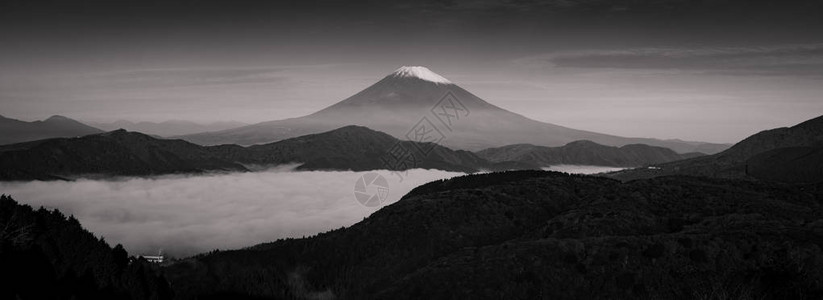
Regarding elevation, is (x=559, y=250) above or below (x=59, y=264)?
below

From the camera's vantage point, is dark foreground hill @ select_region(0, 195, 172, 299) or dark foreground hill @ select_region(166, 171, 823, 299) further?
dark foreground hill @ select_region(166, 171, 823, 299)

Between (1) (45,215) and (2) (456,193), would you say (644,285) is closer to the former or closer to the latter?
(1) (45,215)

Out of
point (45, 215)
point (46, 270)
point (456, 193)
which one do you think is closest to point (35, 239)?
point (46, 270)

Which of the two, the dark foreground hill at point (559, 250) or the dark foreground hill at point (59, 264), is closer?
the dark foreground hill at point (59, 264)

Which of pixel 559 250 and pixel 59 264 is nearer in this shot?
pixel 59 264
